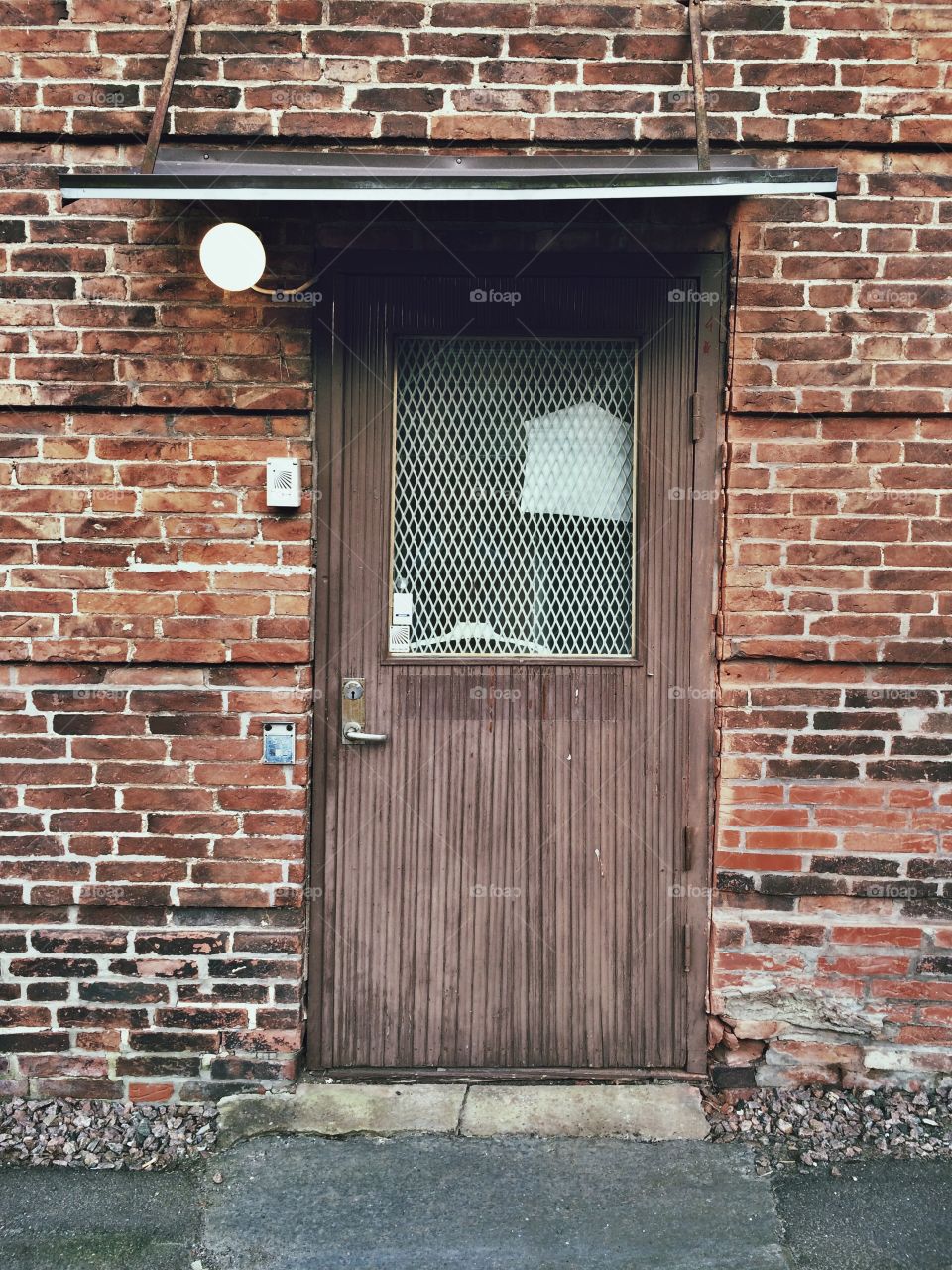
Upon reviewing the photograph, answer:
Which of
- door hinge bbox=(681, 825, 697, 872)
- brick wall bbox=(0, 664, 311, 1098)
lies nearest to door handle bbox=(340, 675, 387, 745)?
brick wall bbox=(0, 664, 311, 1098)

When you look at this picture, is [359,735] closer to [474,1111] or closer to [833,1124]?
[474,1111]

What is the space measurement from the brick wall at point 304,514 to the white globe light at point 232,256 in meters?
0.18

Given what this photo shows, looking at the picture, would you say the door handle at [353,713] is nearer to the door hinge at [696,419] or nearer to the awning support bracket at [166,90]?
the door hinge at [696,419]

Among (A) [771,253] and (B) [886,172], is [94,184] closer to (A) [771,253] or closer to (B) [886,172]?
(A) [771,253]

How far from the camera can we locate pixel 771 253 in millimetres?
2873

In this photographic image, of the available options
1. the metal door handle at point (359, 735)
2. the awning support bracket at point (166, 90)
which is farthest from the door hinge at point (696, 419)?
the awning support bracket at point (166, 90)

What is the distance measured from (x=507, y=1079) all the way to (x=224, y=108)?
330 centimetres

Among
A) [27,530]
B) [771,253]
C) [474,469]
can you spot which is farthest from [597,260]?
[27,530]

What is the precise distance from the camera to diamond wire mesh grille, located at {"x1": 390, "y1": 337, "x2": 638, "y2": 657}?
304 centimetres

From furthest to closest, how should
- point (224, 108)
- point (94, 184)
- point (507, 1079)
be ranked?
point (507, 1079)
point (224, 108)
point (94, 184)

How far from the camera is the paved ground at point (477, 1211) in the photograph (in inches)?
92.1

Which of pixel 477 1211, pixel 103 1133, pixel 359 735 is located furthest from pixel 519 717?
pixel 103 1133

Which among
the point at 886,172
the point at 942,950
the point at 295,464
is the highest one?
the point at 886,172

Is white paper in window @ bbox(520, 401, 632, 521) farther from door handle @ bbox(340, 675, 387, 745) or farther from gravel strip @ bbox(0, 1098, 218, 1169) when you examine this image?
gravel strip @ bbox(0, 1098, 218, 1169)
